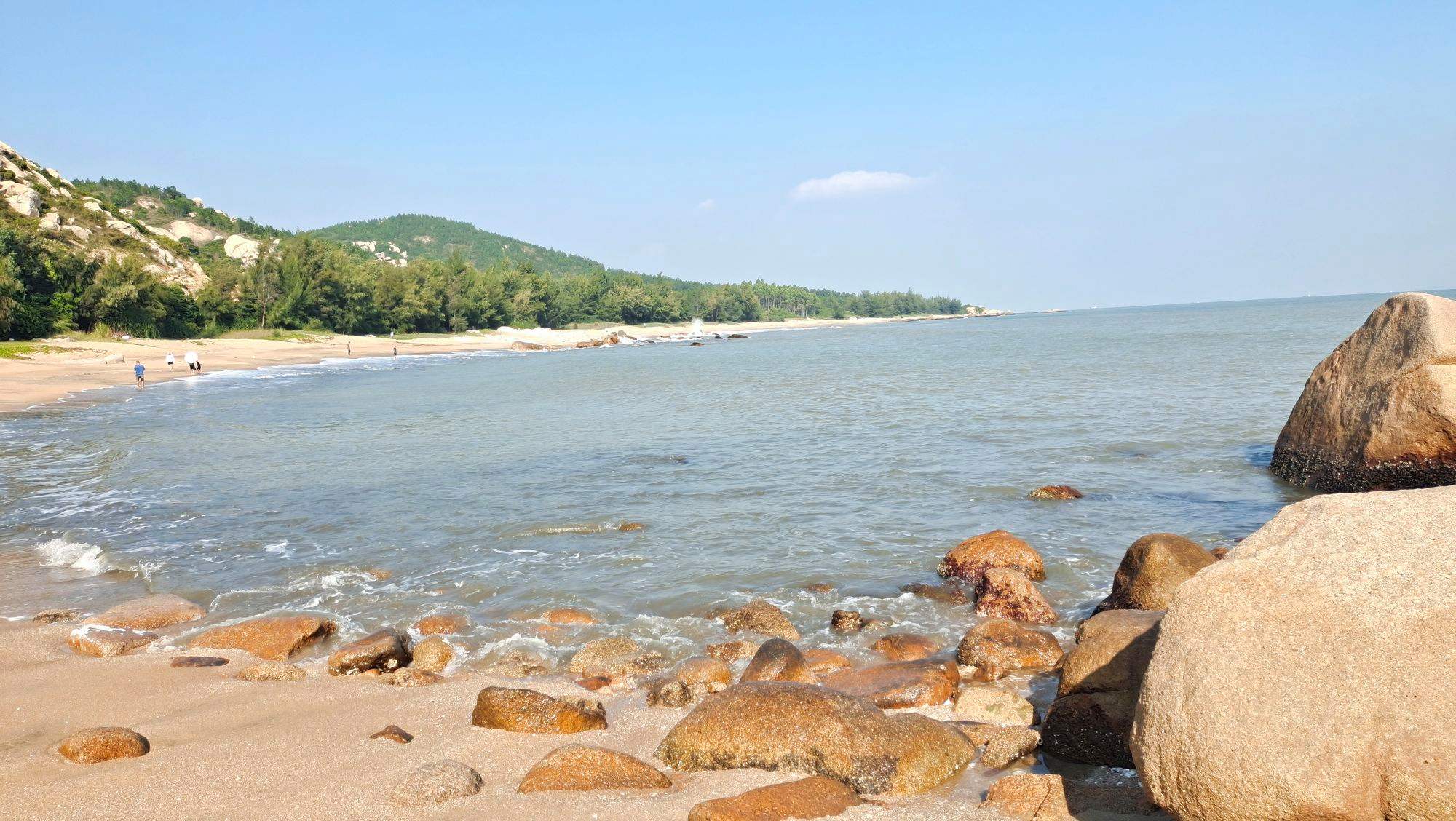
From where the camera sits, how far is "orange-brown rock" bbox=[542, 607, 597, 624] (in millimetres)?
10417

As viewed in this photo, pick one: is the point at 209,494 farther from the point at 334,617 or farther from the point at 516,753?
the point at 516,753

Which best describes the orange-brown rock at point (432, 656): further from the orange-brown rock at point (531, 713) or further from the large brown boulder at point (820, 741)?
the large brown boulder at point (820, 741)

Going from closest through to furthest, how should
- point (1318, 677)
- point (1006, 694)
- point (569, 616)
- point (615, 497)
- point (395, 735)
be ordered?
point (1318, 677) < point (395, 735) < point (1006, 694) < point (569, 616) < point (615, 497)

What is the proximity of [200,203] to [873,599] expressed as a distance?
569 ft

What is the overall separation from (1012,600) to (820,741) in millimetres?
4908

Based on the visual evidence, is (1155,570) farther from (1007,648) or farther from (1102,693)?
(1102,693)

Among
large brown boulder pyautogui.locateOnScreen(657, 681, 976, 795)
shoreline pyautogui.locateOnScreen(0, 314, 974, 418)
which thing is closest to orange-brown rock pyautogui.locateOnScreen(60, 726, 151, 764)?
large brown boulder pyautogui.locateOnScreen(657, 681, 976, 795)

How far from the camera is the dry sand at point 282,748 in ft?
18.4

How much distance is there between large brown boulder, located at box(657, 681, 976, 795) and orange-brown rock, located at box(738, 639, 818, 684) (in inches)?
49.6

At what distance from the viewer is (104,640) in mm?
9203

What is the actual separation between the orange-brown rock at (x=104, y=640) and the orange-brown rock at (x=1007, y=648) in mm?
8738

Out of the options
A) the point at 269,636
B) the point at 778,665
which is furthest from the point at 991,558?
the point at 269,636

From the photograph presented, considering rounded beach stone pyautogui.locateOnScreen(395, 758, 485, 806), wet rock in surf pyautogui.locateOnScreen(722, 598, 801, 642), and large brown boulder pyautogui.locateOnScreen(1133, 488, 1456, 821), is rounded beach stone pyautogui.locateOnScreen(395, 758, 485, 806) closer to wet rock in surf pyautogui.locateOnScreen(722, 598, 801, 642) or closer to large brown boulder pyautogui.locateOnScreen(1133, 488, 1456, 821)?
large brown boulder pyautogui.locateOnScreen(1133, 488, 1456, 821)

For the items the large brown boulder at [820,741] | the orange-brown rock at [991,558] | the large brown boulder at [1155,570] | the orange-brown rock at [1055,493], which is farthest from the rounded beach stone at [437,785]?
the orange-brown rock at [1055,493]
